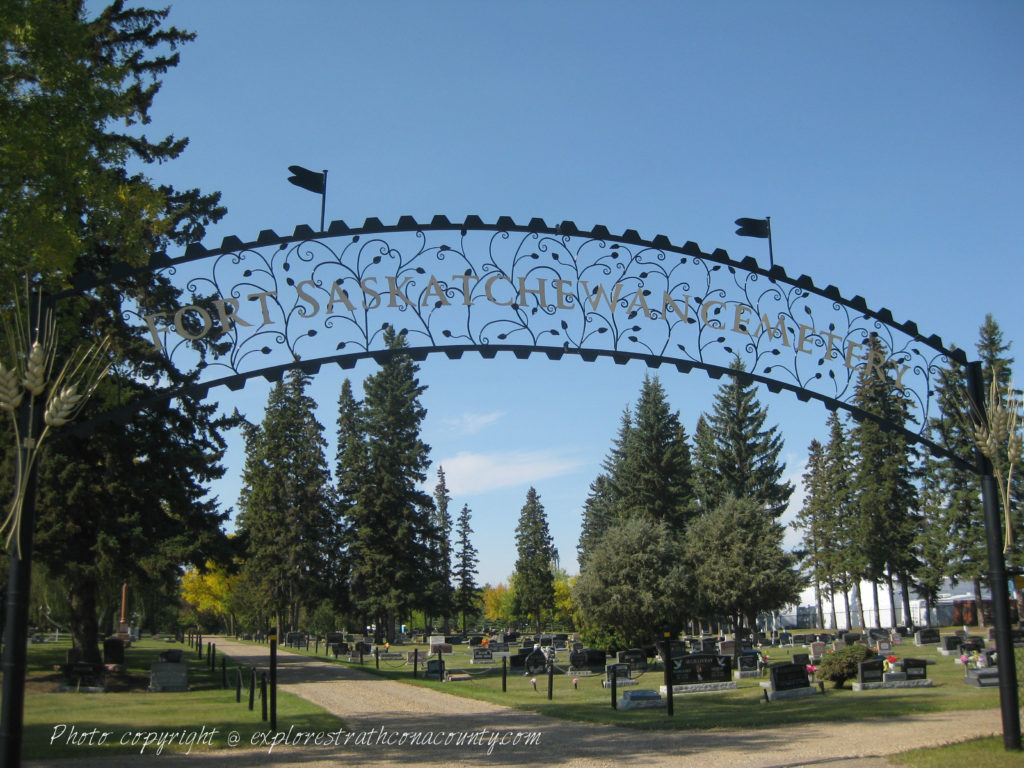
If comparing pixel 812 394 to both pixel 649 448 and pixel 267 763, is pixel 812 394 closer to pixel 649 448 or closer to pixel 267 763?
pixel 267 763

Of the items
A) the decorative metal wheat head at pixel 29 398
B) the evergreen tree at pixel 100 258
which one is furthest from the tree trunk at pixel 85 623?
the decorative metal wheat head at pixel 29 398

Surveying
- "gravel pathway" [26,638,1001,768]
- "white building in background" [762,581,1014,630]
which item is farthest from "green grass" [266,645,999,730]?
"white building in background" [762,581,1014,630]

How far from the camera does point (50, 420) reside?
7051 millimetres

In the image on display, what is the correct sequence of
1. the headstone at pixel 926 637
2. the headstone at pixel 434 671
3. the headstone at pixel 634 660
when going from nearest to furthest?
the headstone at pixel 634 660, the headstone at pixel 434 671, the headstone at pixel 926 637

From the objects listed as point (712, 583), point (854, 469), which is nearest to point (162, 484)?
point (712, 583)

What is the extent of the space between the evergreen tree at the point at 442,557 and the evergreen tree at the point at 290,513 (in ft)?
25.7

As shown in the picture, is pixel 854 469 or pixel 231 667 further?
pixel 854 469

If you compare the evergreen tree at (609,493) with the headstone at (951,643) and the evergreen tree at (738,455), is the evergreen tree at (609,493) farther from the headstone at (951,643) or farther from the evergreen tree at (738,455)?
the headstone at (951,643)

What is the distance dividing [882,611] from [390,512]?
53.2m

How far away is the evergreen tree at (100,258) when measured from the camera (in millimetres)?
10727

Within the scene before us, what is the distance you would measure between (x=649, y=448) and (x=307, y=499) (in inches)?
1029

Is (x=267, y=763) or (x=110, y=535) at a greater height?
(x=110, y=535)

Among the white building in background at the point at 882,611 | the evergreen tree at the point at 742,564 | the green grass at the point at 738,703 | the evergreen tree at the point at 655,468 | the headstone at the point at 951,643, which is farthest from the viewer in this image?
the white building in background at the point at 882,611

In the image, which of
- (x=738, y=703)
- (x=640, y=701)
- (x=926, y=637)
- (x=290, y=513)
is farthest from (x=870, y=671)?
(x=290, y=513)
